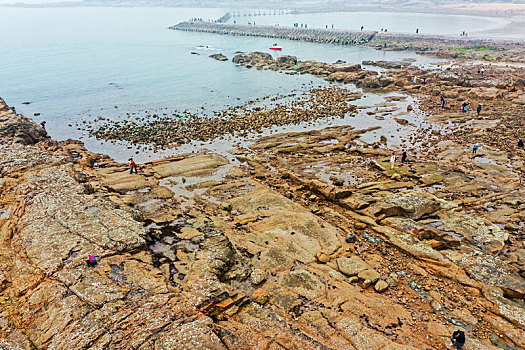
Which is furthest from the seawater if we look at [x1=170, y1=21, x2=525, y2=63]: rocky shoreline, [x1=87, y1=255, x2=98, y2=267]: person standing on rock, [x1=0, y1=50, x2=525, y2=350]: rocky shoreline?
[x1=87, y1=255, x2=98, y2=267]: person standing on rock

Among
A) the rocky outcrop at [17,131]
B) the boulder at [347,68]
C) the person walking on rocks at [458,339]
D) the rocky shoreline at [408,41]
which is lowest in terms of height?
the person walking on rocks at [458,339]

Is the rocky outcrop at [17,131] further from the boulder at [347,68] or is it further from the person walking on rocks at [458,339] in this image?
the boulder at [347,68]

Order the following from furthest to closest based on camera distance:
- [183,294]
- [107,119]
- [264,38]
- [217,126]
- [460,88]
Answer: [264,38] → [460,88] → [107,119] → [217,126] → [183,294]

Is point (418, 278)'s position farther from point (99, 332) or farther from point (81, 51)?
point (81, 51)

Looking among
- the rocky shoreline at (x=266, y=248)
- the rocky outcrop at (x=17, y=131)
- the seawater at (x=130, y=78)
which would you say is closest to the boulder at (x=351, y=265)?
the rocky shoreline at (x=266, y=248)

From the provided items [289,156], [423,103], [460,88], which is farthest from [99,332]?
[460,88]
